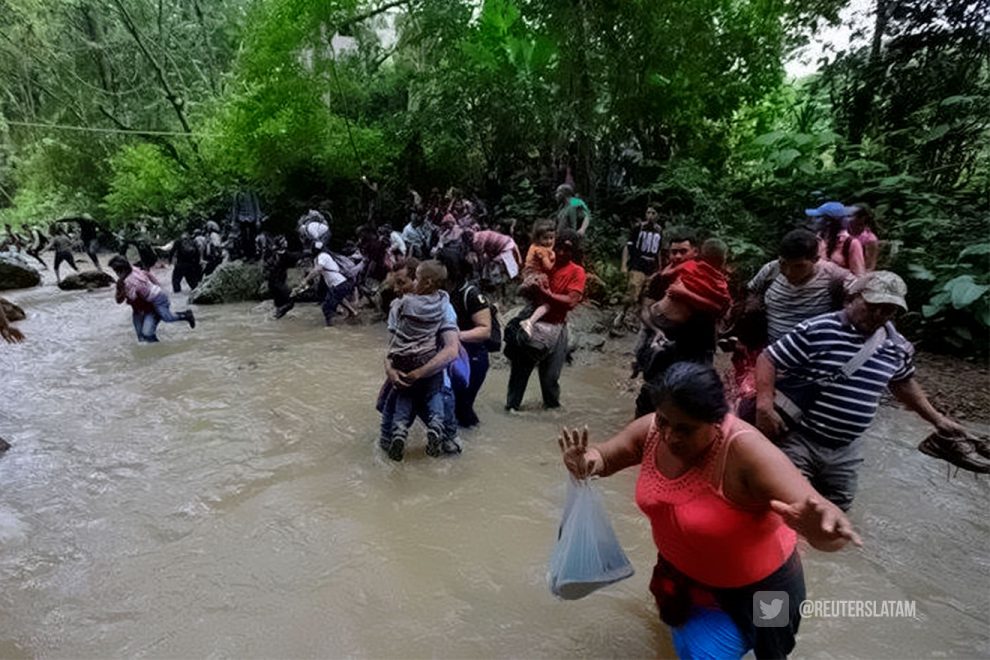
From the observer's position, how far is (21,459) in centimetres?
541

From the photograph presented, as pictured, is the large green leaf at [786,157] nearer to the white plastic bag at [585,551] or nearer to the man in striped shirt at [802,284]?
the man in striped shirt at [802,284]

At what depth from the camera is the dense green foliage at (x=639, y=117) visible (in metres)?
9.76

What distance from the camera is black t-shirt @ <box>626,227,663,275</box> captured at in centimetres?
923

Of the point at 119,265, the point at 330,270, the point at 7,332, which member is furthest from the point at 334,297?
the point at 7,332

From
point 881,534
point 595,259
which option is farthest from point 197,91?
point 881,534

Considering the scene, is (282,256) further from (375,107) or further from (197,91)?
(197,91)

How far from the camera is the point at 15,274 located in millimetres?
16375

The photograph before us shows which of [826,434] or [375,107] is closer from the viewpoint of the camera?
[826,434]

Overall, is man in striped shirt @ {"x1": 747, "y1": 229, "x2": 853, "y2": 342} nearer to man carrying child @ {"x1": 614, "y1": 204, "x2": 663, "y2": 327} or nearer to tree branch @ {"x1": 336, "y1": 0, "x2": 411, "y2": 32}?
man carrying child @ {"x1": 614, "y1": 204, "x2": 663, "y2": 327}

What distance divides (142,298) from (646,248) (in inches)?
290

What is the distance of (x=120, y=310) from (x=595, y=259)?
979cm

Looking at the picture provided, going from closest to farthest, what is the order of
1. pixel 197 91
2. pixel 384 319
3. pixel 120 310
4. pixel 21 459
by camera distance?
pixel 21 459 < pixel 384 319 < pixel 120 310 < pixel 197 91

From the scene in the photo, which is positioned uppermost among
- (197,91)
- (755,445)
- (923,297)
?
(197,91)

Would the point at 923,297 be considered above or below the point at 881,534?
above
